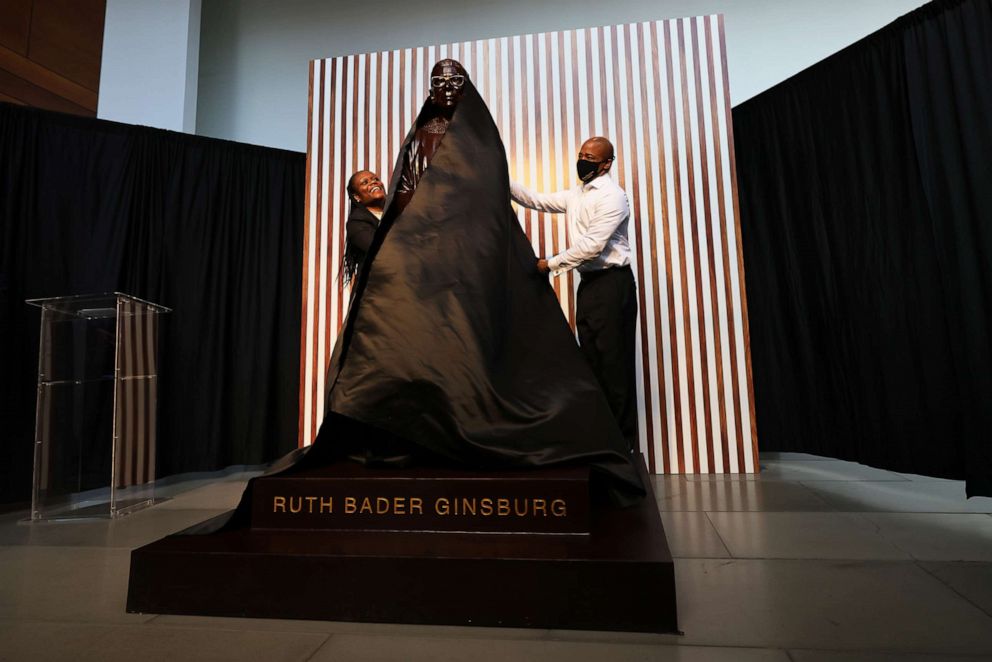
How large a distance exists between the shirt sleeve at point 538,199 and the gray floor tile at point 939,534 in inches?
73.9

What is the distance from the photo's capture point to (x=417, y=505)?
4.88 feet

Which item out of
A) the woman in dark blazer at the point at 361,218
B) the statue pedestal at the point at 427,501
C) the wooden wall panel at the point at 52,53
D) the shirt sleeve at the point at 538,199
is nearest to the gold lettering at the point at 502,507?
the statue pedestal at the point at 427,501

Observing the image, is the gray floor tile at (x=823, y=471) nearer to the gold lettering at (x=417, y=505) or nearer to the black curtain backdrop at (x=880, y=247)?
the black curtain backdrop at (x=880, y=247)

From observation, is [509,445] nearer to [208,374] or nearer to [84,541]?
[84,541]

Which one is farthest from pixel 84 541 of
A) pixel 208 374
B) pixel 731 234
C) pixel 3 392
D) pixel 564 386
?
pixel 731 234

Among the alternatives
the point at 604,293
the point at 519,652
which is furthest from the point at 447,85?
the point at 519,652

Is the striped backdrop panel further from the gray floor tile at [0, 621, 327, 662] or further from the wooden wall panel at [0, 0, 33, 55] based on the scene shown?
the gray floor tile at [0, 621, 327, 662]

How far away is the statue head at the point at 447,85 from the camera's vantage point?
77.8 inches

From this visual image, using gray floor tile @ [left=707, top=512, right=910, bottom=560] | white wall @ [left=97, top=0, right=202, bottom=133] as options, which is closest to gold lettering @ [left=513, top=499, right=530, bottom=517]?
gray floor tile @ [left=707, top=512, right=910, bottom=560]

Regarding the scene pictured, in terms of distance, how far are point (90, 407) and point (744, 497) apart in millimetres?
3152

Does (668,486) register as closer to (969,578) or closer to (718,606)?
(969,578)

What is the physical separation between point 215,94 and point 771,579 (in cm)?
602

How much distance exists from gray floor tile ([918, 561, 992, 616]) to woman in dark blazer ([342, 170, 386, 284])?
1873 millimetres

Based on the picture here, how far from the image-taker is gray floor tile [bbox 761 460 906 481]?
10.6ft
